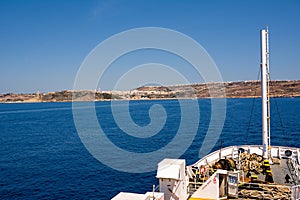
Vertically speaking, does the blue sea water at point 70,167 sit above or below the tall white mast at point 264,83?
below

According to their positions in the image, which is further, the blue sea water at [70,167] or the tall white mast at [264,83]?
the blue sea water at [70,167]

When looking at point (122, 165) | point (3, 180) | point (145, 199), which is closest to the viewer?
point (145, 199)

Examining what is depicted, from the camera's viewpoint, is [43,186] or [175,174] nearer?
[175,174]

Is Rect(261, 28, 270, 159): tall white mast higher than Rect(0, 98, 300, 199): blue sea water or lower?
higher

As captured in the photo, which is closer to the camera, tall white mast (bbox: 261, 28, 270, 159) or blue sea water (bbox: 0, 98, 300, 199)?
tall white mast (bbox: 261, 28, 270, 159)

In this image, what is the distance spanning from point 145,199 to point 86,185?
853 inches

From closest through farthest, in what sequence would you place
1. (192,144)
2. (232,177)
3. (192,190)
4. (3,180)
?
(232,177)
(192,190)
(3,180)
(192,144)

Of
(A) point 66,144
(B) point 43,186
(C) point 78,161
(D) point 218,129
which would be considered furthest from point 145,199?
(D) point 218,129

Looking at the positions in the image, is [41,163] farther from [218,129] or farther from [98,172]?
[218,129]

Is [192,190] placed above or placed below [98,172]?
above

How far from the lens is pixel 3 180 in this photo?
3366 centimetres

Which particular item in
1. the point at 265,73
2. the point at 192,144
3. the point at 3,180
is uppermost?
the point at 265,73

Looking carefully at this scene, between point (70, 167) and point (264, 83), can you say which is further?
point (70, 167)

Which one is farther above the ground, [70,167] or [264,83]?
[264,83]
